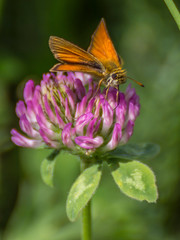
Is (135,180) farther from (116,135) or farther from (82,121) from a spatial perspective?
(82,121)

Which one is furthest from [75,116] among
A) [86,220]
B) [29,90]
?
[86,220]

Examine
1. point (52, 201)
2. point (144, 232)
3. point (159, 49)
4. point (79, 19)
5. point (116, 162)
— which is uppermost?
point (79, 19)

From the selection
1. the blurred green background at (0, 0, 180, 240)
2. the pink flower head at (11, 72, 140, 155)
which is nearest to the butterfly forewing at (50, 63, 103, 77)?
the pink flower head at (11, 72, 140, 155)

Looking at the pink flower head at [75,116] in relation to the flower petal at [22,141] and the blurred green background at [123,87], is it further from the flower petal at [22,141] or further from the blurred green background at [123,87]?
the blurred green background at [123,87]

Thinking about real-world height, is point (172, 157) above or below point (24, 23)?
below

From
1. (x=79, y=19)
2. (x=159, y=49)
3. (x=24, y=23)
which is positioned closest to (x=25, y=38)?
(x=24, y=23)

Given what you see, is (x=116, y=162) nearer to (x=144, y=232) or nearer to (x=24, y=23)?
(x=144, y=232)

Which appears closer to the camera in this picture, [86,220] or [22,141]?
[86,220]
